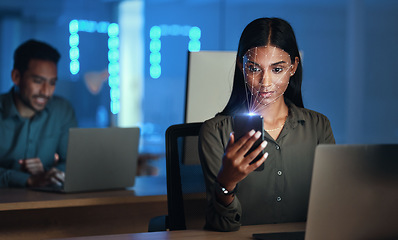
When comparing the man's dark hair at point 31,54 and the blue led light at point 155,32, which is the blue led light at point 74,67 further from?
the man's dark hair at point 31,54

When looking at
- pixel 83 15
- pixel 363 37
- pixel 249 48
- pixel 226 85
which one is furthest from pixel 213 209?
pixel 83 15

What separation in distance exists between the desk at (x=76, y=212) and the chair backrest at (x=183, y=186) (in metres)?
0.52

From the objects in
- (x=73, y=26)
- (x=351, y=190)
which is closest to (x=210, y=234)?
(x=351, y=190)

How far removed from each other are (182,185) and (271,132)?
398 mm

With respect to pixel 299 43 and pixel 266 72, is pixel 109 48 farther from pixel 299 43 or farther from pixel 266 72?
pixel 266 72

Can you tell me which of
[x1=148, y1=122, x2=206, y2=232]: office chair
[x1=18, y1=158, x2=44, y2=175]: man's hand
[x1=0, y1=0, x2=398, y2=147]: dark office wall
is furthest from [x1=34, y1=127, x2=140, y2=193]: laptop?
[x1=0, y1=0, x2=398, y2=147]: dark office wall

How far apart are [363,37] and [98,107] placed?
2666mm

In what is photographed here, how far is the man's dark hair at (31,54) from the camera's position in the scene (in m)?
3.06

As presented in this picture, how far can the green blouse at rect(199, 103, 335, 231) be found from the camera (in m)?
1.62

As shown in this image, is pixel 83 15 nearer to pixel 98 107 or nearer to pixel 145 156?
pixel 98 107

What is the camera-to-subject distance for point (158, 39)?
5328 mm

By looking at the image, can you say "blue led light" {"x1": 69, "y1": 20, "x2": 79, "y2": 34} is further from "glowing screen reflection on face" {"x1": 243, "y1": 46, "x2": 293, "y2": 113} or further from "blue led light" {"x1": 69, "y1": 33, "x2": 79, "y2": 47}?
"glowing screen reflection on face" {"x1": 243, "y1": 46, "x2": 293, "y2": 113}

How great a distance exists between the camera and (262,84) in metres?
1.57

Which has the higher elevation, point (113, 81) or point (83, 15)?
point (83, 15)
